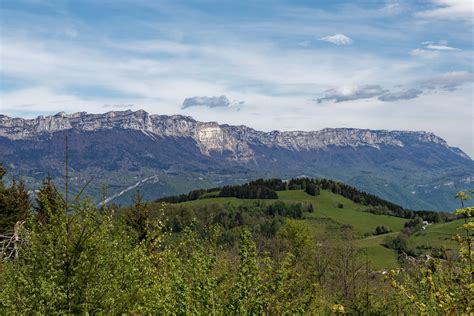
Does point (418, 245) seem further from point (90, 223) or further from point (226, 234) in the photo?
point (90, 223)

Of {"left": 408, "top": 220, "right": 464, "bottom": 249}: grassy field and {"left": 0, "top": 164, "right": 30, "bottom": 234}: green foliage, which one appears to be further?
{"left": 408, "top": 220, "right": 464, "bottom": 249}: grassy field

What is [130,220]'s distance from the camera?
4028 centimetres

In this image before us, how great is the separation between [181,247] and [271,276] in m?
5.79

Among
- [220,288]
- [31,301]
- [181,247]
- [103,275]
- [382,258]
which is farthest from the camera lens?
[382,258]

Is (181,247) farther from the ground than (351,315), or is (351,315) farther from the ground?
(181,247)

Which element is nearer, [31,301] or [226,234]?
[31,301]

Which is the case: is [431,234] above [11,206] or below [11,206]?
below

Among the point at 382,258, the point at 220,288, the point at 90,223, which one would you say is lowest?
the point at 382,258

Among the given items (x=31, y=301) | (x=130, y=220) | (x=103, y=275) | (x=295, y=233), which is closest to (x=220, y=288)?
(x=103, y=275)

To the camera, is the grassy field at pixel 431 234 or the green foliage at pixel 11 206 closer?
the green foliage at pixel 11 206

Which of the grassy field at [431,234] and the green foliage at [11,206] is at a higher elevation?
the green foliage at [11,206]

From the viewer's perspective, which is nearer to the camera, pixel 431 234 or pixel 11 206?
pixel 11 206

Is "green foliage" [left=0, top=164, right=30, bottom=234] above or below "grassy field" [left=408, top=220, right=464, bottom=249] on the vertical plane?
above

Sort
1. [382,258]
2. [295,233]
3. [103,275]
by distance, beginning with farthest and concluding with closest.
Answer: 1. [382,258]
2. [295,233]
3. [103,275]
